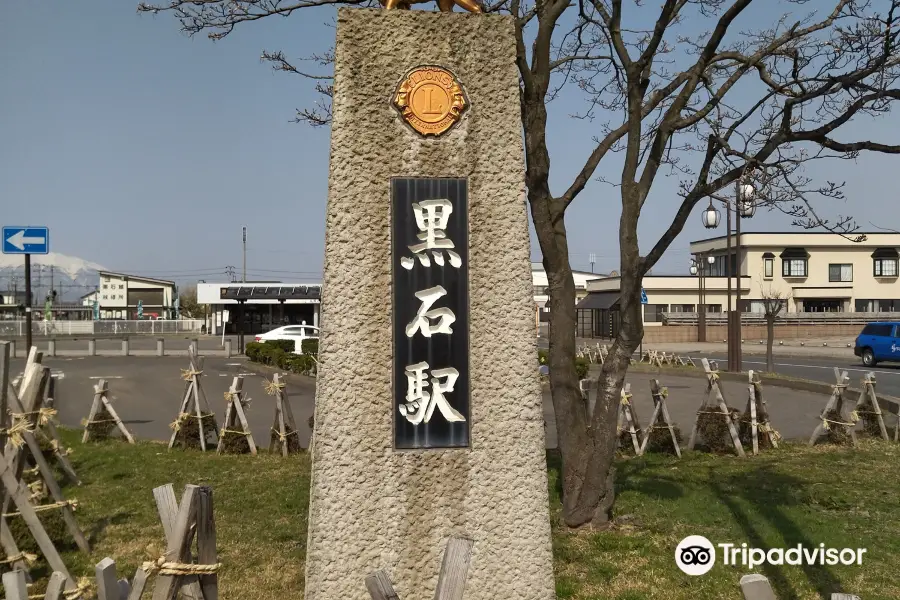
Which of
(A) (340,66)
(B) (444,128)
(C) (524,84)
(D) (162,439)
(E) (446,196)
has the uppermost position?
(C) (524,84)

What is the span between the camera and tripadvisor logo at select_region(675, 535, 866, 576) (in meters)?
5.52

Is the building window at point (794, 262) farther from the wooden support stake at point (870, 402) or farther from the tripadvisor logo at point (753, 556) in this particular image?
the tripadvisor logo at point (753, 556)

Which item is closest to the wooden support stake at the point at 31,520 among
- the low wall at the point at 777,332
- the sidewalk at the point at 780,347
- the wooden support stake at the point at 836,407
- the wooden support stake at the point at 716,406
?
the wooden support stake at the point at 716,406

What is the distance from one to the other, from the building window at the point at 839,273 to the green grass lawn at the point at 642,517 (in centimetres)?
3993

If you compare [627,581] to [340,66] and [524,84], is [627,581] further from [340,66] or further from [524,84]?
[524,84]

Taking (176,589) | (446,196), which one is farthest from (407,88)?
(176,589)

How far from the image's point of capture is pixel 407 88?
157 inches

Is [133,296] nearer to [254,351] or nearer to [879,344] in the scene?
[254,351]

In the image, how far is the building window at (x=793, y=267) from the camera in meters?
45.9

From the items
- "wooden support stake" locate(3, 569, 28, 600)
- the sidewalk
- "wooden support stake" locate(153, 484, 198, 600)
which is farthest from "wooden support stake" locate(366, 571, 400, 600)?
the sidewalk

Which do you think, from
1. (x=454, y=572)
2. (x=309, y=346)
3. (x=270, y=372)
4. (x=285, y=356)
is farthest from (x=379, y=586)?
(x=309, y=346)

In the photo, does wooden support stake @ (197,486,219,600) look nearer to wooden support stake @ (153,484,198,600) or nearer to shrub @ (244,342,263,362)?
wooden support stake @ (153,484,198,600)

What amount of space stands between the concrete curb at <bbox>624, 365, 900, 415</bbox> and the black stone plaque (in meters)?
11.0

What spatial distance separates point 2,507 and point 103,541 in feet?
4.82
